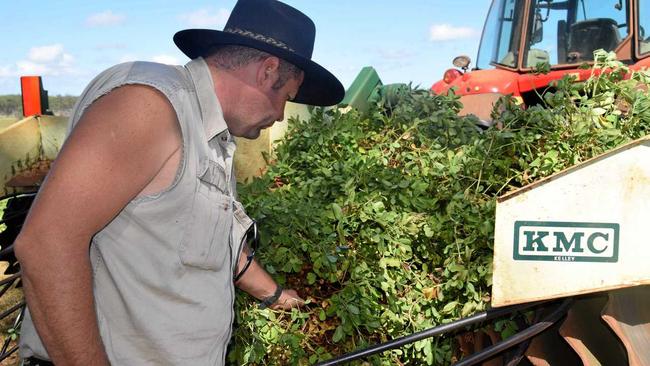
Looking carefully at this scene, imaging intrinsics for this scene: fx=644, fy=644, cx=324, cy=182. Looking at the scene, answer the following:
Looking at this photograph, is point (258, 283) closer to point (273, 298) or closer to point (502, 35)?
point (273, 298)

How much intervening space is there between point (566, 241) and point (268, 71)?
3.68ft

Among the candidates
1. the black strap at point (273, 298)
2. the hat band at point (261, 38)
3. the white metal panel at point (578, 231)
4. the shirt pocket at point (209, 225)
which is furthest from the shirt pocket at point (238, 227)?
the white metal panel at point (578, 231)

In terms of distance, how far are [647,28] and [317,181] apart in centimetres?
326

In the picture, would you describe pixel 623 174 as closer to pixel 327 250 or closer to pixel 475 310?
pixel 475 310

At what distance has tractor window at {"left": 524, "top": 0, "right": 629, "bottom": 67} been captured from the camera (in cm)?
499

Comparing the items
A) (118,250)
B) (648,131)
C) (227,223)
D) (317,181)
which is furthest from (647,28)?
(118,250)

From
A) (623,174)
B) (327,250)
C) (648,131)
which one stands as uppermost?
(648,131)

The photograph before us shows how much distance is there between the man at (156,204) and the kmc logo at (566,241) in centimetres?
88

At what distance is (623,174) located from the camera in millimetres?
2062

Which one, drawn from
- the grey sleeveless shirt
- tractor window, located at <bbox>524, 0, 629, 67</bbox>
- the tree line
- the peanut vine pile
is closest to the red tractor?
tractor window, located at <bbox>524, 0, 629, 67</bbox>

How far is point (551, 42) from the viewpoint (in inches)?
211

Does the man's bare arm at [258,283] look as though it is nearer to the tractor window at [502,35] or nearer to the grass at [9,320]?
the grass at [9,320]

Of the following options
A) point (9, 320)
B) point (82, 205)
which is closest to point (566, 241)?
point (82, 205)

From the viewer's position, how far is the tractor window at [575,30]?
4.99 meters
